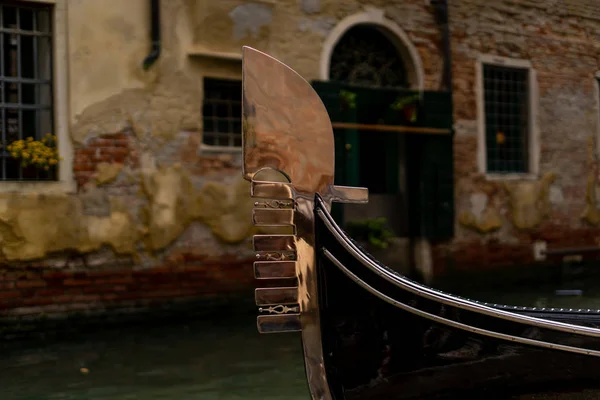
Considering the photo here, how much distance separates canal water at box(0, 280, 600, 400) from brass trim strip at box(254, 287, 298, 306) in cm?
146

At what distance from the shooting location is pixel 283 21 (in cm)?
633

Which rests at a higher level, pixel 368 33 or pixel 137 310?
pixel 368 33

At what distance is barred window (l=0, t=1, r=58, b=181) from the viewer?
5297 millimetres

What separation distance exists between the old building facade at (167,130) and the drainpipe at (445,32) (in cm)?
2

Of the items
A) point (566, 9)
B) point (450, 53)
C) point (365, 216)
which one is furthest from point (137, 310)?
point (566, 9)

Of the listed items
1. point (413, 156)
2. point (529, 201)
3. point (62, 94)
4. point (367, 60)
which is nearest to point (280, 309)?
point (62, 94)

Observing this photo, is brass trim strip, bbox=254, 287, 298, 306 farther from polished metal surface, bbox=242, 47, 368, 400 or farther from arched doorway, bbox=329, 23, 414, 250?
arched doorway, bbox=329, 23, 414, 250

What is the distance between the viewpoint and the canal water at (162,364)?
386 centimetres

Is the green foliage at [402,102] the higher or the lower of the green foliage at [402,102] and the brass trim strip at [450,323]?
the higher

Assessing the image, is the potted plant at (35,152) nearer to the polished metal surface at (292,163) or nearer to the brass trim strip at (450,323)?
the polished metal surface at (292,163)

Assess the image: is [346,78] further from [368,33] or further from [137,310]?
[137,310]

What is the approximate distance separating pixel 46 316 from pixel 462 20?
502 cm

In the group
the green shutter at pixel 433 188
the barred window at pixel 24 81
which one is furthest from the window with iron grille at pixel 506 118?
the barred window at pixel 24 81

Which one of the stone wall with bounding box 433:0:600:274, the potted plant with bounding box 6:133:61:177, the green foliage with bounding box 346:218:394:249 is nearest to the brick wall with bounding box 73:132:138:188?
the potted plant with bounding box 6:133:61:177
